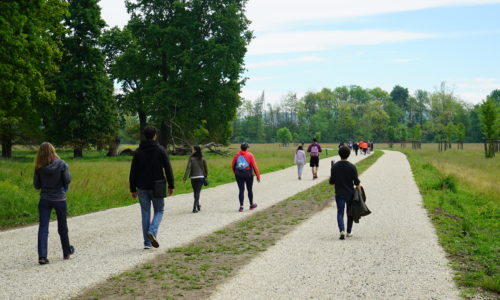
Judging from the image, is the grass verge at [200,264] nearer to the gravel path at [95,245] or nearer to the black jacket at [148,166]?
the gravel path at [95,245]

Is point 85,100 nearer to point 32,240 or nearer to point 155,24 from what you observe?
point 155,24

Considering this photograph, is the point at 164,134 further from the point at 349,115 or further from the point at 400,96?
the point at 400,96

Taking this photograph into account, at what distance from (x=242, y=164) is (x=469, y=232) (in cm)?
557

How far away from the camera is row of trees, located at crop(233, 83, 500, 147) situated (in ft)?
370

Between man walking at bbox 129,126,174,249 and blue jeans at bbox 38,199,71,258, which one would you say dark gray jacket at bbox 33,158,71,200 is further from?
man walking at bbox 129,126,174,249

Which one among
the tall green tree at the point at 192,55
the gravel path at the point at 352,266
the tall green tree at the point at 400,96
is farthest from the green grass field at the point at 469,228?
the tall green tree at the point at 400,96

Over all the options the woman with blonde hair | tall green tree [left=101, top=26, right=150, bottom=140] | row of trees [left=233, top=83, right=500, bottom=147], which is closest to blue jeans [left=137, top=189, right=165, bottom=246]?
the woman with blonde hair

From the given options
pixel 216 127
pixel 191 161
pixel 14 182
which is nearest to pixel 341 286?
pixel 191 161

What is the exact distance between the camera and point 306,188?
16.8 meters

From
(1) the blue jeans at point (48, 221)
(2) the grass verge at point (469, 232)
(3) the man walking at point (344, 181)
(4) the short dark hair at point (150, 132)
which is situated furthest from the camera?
(3) the man walking at point (344, 181)

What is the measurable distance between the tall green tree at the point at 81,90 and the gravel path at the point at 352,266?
31.9 m

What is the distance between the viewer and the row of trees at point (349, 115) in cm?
11269

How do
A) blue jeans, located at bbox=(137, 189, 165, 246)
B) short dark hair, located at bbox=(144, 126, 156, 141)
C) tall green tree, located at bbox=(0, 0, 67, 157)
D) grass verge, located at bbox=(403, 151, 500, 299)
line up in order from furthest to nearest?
tall green tree, located at bbox=(0, 0, 67, 157)
blue jeans, located at bbox=(137, 189, 165, 246)
short dark hair, located at bbox=(144, 126, 156, 141)
grass verge, located at bbox=(403, 151, 500, 299)

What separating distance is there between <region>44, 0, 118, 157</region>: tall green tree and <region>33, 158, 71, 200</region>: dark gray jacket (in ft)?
104
